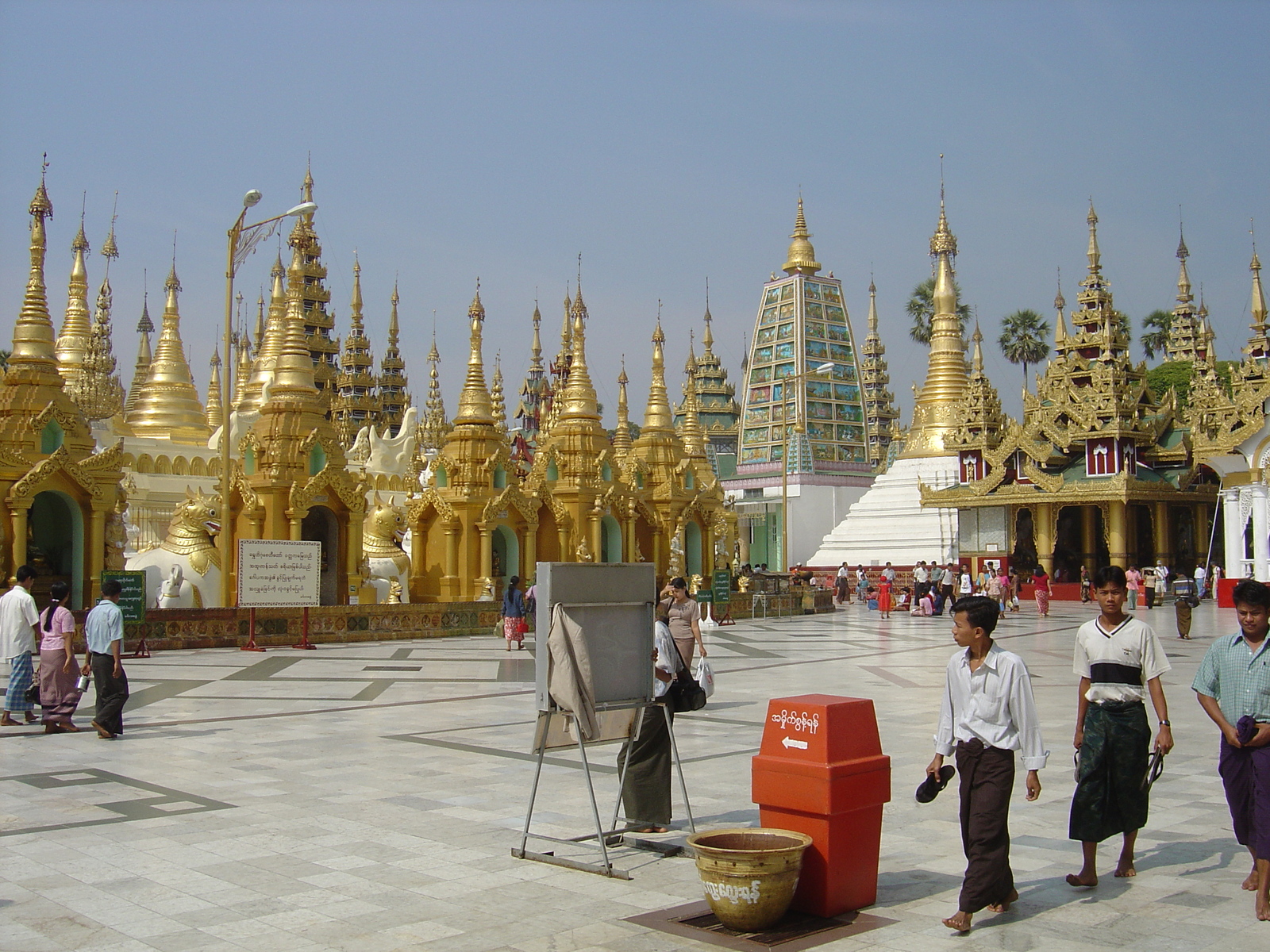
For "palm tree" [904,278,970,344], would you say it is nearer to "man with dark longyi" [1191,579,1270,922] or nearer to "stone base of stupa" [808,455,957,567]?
"stone base of stupa" [808,455,957,567]

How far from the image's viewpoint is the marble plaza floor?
6246 mm

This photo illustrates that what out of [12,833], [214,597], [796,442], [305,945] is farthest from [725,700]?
[796,442]

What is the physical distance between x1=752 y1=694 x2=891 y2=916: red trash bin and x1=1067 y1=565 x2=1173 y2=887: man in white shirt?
1.20 m

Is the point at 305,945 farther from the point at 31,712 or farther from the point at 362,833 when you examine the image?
the point at 31,712

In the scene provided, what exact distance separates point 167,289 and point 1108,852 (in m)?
42.7

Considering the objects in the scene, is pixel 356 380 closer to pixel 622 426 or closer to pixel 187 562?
pixel 622 426

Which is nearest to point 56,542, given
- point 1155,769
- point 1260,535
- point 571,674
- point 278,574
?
point 278,574

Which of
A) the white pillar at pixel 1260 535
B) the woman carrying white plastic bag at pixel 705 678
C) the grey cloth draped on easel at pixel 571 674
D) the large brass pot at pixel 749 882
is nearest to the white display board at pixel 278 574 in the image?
the woman carrying white plastic bag at pixel 705 678

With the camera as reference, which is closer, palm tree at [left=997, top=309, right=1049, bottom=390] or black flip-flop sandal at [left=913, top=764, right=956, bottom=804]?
black flip-flop sandal at [left=913, top=764, right=956, bottom=804]

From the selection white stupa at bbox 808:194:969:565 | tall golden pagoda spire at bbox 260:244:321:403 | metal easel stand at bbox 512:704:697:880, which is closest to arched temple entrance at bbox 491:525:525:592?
tall golden pagoda spire at bbox 260:244:321:403

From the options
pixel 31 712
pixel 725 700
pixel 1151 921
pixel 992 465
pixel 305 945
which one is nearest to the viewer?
→ pixel 305 945

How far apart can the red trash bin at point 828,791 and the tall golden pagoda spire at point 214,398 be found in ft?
128

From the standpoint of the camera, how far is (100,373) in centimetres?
4831

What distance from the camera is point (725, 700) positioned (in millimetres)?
15516
